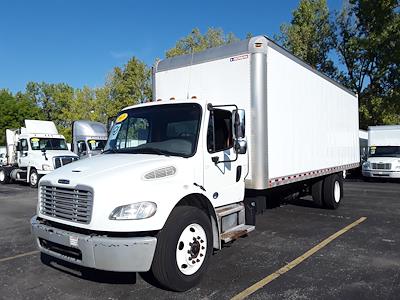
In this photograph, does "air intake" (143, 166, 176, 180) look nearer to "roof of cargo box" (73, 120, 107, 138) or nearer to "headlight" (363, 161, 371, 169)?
"headlight" (363, 161, 371, 169)

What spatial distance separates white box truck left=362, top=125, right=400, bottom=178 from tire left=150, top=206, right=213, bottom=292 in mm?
17615

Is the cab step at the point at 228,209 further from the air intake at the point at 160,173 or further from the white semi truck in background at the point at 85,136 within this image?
the white semi truck in background at the point at 85,136

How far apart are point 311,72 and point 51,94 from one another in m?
66.5

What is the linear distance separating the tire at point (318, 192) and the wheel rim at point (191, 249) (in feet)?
20.5

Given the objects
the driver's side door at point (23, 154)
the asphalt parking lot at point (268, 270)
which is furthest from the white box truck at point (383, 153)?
the driver's side door at point (23, 154)

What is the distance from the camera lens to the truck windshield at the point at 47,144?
19.7 m

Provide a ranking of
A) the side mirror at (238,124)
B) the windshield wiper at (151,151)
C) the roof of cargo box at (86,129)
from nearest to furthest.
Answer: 1. the windshield wiper at (151,151)
2. the side mirror at (238,124)
3. the roof of cargo box at (86,129)

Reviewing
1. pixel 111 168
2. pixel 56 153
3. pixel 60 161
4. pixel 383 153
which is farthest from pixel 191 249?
pixel 383 153

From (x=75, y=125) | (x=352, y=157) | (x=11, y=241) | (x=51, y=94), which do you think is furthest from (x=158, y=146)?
(x=51, y=94)

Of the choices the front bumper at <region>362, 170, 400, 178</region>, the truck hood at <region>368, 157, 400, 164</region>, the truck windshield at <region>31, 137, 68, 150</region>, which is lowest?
the front bumper at <region>362, 170, 400, 178</region>

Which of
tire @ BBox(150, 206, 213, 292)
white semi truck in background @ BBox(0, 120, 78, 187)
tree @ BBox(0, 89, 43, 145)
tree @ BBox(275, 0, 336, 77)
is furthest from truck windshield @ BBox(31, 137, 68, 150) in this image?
tree @ BBox(0, 89, 43, 145)

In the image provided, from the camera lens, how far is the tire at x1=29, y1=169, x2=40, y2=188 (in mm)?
19288

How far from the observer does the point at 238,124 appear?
5668 mm

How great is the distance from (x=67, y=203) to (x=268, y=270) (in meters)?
2.97
